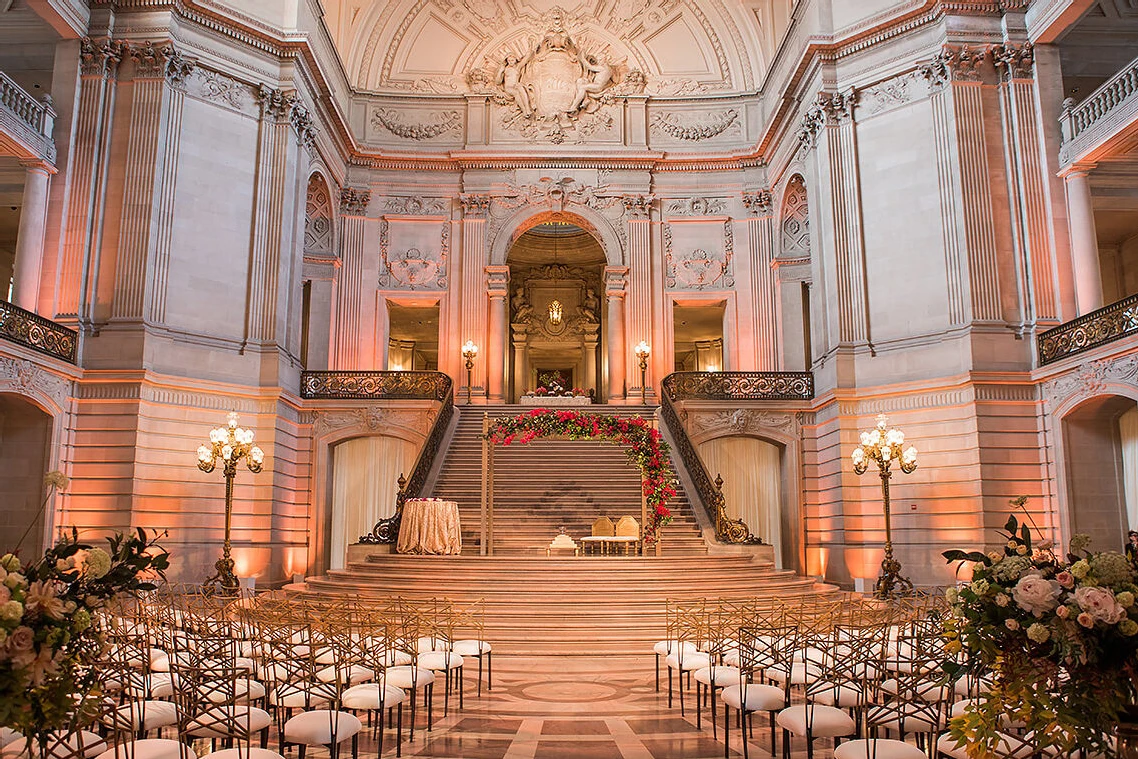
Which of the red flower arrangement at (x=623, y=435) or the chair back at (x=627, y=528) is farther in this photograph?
the chair back at (x=627, y=528)

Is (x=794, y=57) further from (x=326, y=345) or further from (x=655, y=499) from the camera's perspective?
(x=326, y=345)

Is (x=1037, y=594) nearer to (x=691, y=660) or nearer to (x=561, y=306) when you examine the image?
(x=691, y=660)

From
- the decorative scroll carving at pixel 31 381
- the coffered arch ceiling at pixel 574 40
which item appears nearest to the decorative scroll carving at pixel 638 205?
the coffered arch ceiling at pixel 574 40

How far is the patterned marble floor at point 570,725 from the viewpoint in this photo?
6109 mm

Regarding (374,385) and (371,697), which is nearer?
(371,697)

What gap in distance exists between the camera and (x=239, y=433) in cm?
1377

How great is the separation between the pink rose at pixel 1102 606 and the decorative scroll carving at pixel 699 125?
71.4ft

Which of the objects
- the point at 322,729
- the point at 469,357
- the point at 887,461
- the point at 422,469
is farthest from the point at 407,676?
the point at 469,357

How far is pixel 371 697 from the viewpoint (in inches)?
226

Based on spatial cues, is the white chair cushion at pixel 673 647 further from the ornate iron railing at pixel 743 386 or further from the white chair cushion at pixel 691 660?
the ornate iron railing at pixel 743 386

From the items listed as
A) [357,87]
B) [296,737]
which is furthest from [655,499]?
[357,87]

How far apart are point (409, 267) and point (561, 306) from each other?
6945 mm

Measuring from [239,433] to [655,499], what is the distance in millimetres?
6839

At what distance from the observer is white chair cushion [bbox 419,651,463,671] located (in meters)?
7.24
